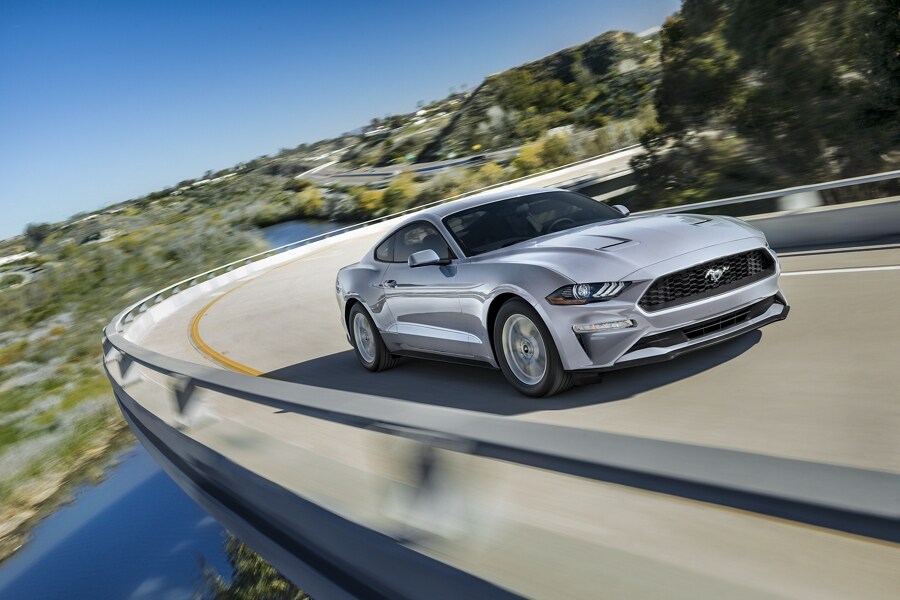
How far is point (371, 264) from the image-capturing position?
892 centimetres

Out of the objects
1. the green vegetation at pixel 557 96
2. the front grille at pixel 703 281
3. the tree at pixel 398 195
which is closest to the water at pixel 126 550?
Answer: the front grille at pixel 703 281

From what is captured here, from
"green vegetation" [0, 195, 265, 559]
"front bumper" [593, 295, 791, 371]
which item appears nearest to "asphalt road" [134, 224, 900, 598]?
"front bumper" [593, 295, 791, 371]

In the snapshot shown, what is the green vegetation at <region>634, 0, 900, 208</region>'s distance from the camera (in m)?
26.1

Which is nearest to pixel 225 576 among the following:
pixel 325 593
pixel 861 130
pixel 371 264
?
pixel 325 593

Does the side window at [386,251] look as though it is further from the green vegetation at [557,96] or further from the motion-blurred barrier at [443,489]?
the green vegetation at [557,96]

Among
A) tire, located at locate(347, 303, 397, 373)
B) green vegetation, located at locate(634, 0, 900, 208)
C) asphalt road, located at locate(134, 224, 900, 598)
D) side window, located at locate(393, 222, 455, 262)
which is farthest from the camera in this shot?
green vegetation, located at locate(634, 0, 900, 208)

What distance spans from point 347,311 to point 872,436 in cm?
576

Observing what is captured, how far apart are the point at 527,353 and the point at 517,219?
4.68ft

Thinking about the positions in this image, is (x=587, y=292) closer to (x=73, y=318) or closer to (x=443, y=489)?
(x=443, y=489)

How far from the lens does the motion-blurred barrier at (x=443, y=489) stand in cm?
204

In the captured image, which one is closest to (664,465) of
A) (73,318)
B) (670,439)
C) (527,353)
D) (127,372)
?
(670,439)

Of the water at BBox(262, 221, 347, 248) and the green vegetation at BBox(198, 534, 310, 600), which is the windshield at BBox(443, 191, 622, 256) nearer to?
the green vegetation at BBox(198, 534, 310, 600)

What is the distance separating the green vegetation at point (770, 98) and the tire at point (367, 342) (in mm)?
21395

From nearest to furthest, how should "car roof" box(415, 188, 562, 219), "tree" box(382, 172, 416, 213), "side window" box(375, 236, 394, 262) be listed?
"car roof" box(415, 188, 562, 219) < "side window" box(375, 236, 394, 262) < "tree" box(382, 172, 416, 213)
